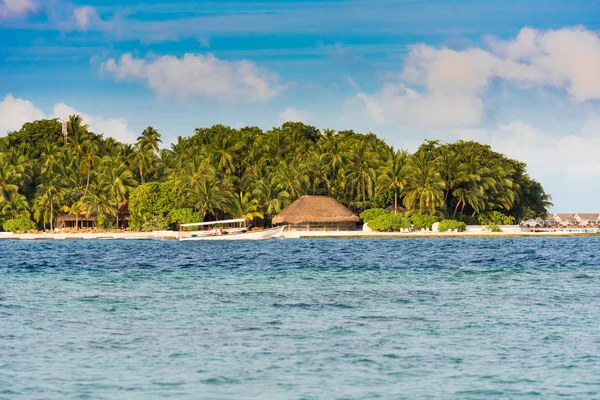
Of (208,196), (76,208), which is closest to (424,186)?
(208,196)

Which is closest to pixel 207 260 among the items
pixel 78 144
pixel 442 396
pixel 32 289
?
pixel 32 289

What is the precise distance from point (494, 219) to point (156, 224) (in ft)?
116

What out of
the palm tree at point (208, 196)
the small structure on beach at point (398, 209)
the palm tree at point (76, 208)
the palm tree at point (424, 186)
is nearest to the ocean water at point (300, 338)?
the palm tree at point (208, 196)

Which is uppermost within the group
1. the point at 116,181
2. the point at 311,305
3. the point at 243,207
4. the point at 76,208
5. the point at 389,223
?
the point at 116,181

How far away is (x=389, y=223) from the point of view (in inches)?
3317

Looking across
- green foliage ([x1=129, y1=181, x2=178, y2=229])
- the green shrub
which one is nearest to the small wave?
green foliage ([x1=129, y1=181, x2=178, y2=229])

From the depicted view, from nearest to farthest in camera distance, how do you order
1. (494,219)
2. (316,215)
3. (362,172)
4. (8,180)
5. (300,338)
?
(300,338)
(316,215)
(8,180)
(362,172)
(494,219)

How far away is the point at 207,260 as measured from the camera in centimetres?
4456

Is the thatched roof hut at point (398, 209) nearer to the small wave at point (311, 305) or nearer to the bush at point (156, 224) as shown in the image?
the bush at point (156, 224)

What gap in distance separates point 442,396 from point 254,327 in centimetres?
653

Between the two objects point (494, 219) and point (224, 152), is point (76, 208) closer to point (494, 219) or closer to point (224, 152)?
point (224, 152)

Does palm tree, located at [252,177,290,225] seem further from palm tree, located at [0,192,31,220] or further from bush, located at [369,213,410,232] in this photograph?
palm tree, located at [0,192,31,220]

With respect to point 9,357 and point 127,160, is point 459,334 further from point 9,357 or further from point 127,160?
point 127,160

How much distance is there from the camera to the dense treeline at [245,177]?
82.9 meters
